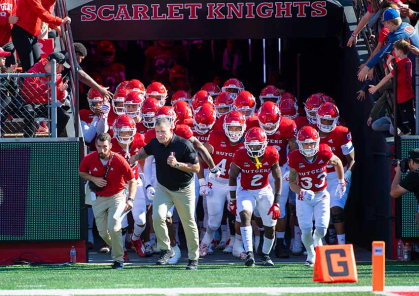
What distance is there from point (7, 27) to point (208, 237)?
4.05 meters

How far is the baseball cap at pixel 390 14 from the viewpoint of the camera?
495 inches

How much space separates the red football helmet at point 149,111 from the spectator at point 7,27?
2.03 metres

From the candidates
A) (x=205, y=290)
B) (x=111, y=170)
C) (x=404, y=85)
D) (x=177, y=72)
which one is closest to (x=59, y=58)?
(x=111, y=170)

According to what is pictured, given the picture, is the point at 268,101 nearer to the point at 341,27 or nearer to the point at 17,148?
the point at 341,27

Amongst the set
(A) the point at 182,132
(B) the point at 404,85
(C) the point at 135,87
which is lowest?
(A) the point at 182,132

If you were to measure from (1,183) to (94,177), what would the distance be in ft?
4.72

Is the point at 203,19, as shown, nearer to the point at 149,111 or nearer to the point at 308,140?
the point at 149,111

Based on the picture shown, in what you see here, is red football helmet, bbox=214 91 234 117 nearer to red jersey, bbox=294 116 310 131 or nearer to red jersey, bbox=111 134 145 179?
red jersey, bbox=294 116 310 131

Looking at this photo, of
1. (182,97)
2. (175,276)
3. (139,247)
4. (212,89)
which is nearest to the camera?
(175,276)

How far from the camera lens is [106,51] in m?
16.9

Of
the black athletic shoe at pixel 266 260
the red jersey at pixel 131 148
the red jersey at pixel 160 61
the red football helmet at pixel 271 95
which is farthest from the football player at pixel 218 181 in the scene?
the red jersey at pixel 160 61

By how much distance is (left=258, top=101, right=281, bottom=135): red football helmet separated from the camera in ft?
42.9

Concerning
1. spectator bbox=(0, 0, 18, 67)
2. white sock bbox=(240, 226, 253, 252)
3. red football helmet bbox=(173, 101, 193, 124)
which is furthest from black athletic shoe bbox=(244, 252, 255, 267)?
spectator bbox=(0, 0, 18, 67)

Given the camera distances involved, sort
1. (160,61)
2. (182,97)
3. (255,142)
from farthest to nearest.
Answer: (160,61) < (182,97) < (255,142)
